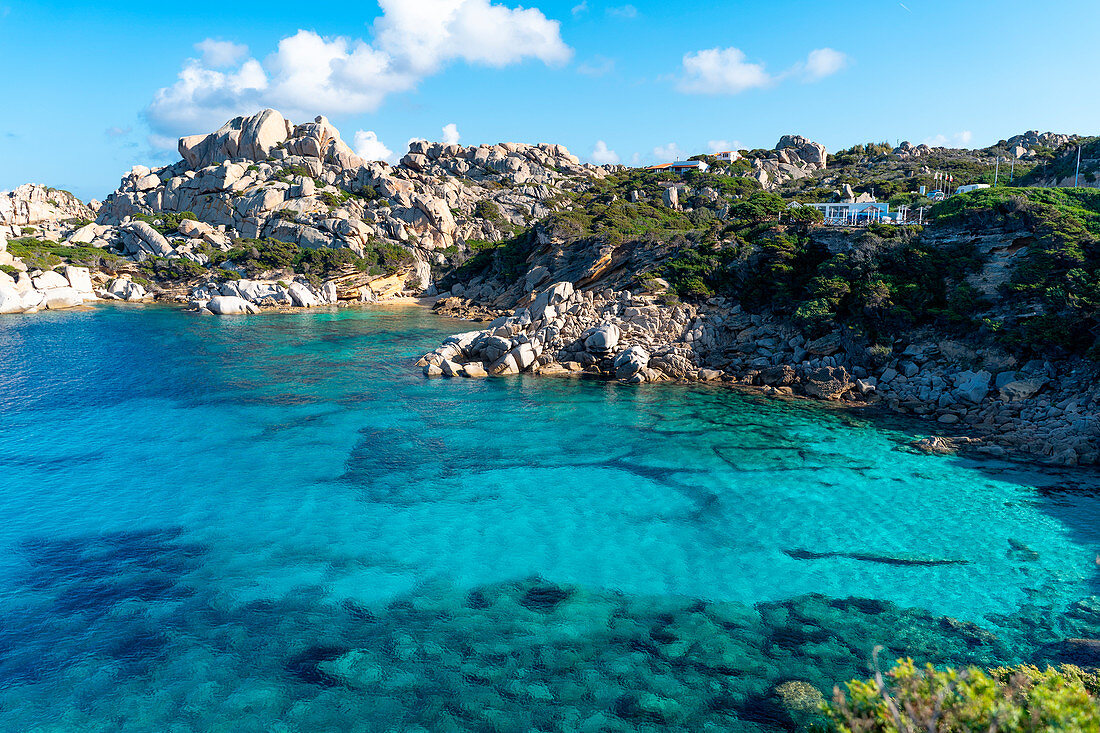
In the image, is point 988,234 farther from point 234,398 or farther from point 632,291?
point 234,398

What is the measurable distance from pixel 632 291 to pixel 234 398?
23.1m

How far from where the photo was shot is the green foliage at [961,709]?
5.38m

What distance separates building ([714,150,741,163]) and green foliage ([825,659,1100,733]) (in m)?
94.8

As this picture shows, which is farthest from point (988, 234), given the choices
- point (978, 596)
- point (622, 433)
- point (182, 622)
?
point (182, 622)

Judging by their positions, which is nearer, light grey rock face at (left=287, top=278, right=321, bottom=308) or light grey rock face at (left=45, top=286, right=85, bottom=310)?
light grey rock face at (left=45, top=286, right=85, bottom=310)

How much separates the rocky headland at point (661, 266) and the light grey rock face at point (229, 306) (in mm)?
216

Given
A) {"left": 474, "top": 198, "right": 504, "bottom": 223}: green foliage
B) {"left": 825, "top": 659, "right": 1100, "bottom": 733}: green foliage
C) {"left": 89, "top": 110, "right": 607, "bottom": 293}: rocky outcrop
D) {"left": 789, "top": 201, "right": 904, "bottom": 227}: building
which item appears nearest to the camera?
{"left": 825, "top": 659, "right": 1100, "bottom": 733}: green foliage

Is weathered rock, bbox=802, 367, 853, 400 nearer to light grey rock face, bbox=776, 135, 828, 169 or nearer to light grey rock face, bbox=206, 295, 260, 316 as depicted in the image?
light grey rock face, bbox=206, 295, 260, 316

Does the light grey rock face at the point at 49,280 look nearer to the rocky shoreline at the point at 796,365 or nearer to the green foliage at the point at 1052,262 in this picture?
the rocky shoreline at the point at 796,365

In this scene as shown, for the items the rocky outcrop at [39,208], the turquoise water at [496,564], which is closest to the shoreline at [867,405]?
the turquoise water at [496,564]

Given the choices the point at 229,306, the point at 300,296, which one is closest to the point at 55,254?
the point at 229,306

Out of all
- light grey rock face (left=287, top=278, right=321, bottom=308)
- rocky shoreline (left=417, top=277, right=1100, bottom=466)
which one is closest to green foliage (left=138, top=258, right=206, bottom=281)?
light grey rock face (left=287, top=278, right=321, bottom=308)

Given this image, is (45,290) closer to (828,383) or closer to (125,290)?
(125,290)

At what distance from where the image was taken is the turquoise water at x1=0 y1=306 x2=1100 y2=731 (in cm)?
1027
